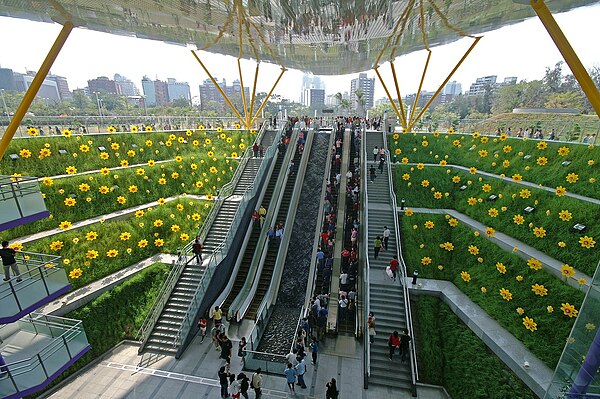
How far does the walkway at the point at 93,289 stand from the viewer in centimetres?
1084

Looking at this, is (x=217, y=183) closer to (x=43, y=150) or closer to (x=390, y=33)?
(x=43, y=150)

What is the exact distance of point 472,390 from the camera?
9.29 metres

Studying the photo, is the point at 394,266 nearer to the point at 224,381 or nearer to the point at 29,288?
the point at 224,381

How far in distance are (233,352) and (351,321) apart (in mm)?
4739

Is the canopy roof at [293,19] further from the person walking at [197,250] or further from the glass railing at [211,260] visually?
the person walking at [197,250]

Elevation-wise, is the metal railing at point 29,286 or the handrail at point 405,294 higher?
the metal railing at point 29,286

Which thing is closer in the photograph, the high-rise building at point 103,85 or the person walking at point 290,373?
the person walking at point 290,373

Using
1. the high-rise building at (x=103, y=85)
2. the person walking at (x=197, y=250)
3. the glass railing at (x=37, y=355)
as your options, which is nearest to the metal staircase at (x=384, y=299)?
the person walking at (x=197, y=250)

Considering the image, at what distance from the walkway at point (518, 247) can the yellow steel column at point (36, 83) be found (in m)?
15.8

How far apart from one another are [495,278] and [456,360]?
12.6 ft

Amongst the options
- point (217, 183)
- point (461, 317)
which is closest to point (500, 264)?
point (461, 317)

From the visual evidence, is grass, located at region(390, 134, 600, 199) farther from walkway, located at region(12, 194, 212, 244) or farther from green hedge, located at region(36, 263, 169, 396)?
green hedge, located at region(36, 263, 169, 396)

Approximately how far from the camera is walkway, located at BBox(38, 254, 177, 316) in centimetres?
1084

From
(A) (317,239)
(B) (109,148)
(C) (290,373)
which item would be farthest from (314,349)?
(B) (109,148)
